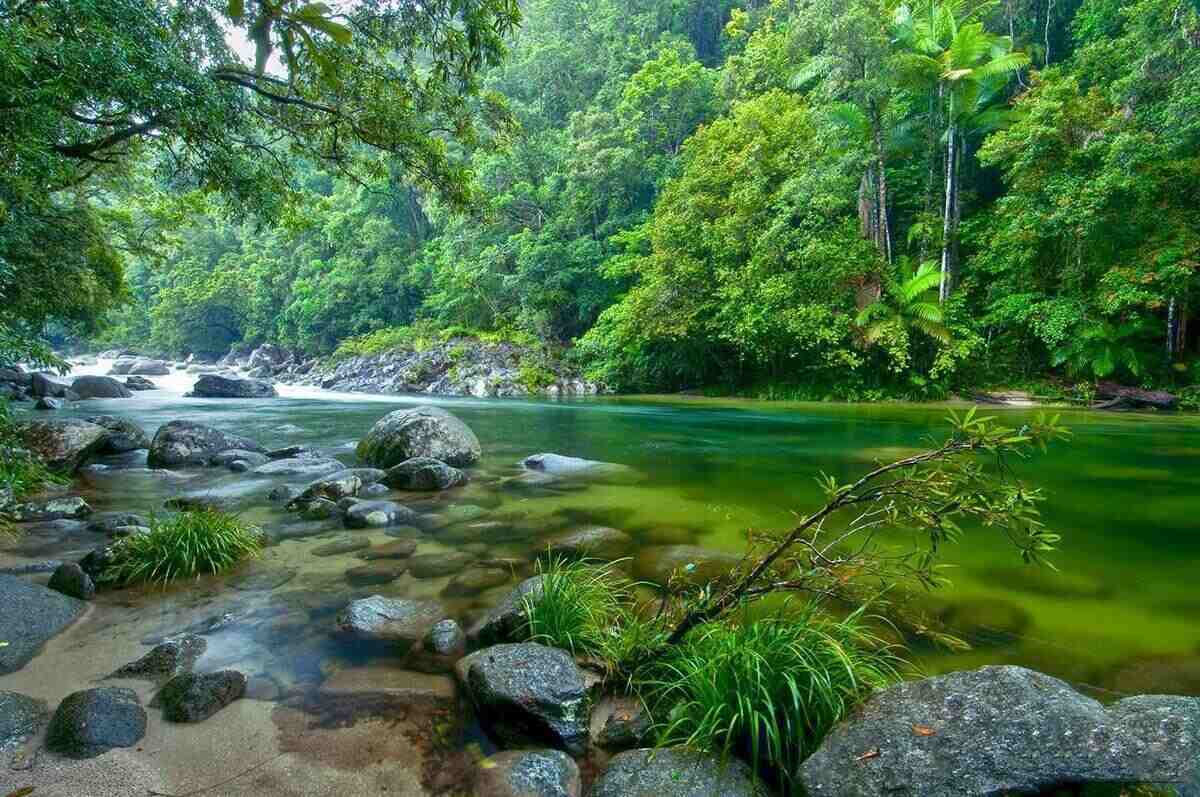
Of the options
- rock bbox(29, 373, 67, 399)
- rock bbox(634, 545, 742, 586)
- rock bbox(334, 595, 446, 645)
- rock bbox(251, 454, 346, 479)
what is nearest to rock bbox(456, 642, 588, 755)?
rock bbox(334, 595, 446, 645)

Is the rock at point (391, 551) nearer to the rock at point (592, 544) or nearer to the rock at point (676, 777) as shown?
the rock at point (592, 544)

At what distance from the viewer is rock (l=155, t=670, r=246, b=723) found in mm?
2615

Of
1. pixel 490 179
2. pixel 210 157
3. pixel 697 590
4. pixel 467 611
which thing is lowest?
pixel 467 611

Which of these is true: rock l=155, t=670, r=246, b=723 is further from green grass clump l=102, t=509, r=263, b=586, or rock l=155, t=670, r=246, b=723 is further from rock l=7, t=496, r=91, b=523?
rock l=7, t=496, r=91, b=523

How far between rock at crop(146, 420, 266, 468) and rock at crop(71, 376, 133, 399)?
16.4 metres

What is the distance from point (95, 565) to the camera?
170 inches

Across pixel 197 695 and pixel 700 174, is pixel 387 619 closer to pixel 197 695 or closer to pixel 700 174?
pixel 197 695

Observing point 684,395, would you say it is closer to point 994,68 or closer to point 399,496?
point 994,68

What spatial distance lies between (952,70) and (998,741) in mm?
23366

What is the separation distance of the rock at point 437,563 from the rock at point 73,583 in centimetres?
215

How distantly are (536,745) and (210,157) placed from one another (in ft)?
25.5

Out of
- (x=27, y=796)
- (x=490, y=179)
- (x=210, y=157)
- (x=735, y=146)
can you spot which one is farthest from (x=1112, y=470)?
(x=490, y=179)

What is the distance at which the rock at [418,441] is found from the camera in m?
9.01

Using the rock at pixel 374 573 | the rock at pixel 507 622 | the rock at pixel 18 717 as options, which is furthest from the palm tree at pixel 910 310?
the rock at pixel 18 717
